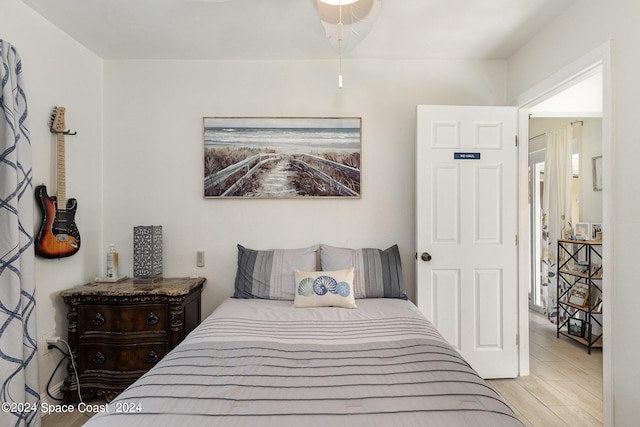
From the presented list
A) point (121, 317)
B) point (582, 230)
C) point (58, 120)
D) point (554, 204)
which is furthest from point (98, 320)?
point (554, 204)

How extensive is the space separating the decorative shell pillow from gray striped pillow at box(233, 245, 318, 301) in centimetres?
16

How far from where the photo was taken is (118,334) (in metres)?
2.40

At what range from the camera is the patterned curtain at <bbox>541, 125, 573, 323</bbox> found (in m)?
4.10

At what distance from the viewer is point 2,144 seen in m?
1.91

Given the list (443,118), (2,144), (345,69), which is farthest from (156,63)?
(443,118)

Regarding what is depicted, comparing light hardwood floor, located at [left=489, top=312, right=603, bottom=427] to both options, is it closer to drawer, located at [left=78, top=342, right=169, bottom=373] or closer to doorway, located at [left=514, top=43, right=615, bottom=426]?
doorway, located at [left=514, top=43, right=615, bottom=426]

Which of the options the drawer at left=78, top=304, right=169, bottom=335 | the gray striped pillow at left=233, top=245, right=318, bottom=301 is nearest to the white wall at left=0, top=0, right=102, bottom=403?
the drawer at left=78, top=304, right=169, bottom=335

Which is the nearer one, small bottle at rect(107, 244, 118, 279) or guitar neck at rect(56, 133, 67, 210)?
guitar neck at rect(56, 133, 67, 210)

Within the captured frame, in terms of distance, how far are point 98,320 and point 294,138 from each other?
1942 mm

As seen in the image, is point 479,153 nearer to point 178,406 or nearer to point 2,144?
point 178,406

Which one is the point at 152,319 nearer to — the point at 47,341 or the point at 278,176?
the point at 47,341

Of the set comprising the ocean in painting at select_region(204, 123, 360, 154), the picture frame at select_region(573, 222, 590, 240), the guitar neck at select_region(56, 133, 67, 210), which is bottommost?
the picture frame at select_region(573, 222, 590, 240)

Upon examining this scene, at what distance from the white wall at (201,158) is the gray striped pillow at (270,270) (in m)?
0.25

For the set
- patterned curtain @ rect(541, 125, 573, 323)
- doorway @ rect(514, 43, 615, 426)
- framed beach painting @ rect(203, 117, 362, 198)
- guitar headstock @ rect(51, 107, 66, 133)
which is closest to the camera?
doorway @ rect(514, 43, 615, 426)
